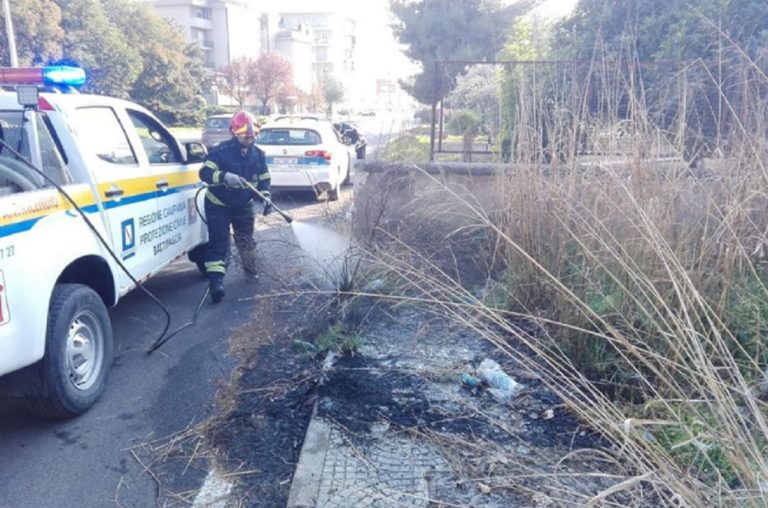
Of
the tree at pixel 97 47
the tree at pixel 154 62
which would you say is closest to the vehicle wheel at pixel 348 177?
the tree at pixel 97 47

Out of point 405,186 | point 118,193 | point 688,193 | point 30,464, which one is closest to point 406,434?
point 30,464

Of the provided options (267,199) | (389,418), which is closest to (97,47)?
(267,199)

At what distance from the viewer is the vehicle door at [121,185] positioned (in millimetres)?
4191

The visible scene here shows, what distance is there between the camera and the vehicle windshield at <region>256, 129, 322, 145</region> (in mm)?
11648

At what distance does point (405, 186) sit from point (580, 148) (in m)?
2.45

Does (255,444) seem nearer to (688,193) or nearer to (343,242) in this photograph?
(343,242)

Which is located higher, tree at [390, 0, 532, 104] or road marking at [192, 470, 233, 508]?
tree at [390, 0, 532, 104]

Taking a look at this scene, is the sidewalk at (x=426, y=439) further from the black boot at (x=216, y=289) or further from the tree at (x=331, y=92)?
the tree at (x=331, y=92)

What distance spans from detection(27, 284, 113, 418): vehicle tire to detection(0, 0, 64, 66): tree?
2662 cm

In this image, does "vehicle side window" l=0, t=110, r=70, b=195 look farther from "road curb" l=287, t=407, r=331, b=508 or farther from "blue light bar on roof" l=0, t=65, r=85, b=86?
"road curb" l=287, t=407, r=331, b=508

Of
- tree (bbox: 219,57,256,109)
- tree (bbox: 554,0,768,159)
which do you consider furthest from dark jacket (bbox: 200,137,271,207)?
tree (bbox: 219,57,256,109)

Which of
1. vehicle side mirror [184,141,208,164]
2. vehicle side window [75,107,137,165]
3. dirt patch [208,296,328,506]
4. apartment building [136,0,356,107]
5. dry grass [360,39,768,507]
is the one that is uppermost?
apartment building [136,0,356,107]

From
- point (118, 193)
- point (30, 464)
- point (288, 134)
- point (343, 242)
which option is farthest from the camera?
point (288, 134)

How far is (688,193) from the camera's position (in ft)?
12.7
